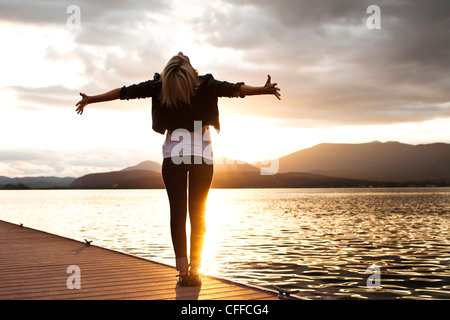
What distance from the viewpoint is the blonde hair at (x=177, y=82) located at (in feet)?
16.1

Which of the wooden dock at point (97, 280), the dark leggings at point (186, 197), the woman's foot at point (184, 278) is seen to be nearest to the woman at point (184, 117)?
the dark leggings at point (186, 197)

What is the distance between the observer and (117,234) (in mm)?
25953

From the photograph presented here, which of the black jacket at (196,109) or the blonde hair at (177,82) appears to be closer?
the blonde hair at (177,82)

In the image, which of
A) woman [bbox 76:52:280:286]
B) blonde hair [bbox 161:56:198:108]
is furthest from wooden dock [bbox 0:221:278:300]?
blonde hair [bbox 161:56:198:108]

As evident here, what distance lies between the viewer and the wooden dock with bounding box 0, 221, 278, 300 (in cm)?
521

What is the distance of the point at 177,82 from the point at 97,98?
3.53 ft

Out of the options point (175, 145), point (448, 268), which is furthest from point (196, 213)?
point (448, 268)

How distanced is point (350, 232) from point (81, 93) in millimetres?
24412

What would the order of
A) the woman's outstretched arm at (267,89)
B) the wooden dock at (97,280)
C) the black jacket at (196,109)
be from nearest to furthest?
the woman's outstretched arm at (267,89), the black jacket at (196,109), the wooden dock at (97,280)

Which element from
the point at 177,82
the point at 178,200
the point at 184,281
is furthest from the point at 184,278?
the point at 177,82

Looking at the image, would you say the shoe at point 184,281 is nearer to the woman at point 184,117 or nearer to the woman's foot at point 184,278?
the woman's foot at point 184,278

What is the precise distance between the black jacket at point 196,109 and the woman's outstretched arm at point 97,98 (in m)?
0.12

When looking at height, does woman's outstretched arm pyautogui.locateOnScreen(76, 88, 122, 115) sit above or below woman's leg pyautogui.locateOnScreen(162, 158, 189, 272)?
above

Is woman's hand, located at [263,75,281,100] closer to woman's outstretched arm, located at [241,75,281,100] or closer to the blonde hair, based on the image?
woman's outstretched arm, located at [241,75,281,100]
